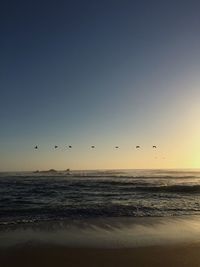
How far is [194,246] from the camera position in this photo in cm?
1099

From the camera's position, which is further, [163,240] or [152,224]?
[152,224]

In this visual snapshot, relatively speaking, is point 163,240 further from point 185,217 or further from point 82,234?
point 185,217

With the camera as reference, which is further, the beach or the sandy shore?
the beach

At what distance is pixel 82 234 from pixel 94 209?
761 centimetres

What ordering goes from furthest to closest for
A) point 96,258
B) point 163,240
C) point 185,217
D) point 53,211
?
1. point 53,211
2. point 185,217
3. point 163,240
4. point 96,258

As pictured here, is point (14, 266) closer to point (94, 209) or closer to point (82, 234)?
point (82, 234)

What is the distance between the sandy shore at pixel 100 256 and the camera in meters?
9.35

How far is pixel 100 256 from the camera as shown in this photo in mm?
10000

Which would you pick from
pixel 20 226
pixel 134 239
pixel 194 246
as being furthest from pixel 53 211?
pixel 194 246

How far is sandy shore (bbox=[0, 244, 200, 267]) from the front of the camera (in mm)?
9352

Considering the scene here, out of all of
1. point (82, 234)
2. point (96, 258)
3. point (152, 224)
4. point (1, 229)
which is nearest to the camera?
point (96, 258)

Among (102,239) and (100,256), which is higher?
(102,239)

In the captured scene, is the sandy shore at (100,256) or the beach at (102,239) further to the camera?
the beach at (102,239)

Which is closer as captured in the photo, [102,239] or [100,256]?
[100,256]
